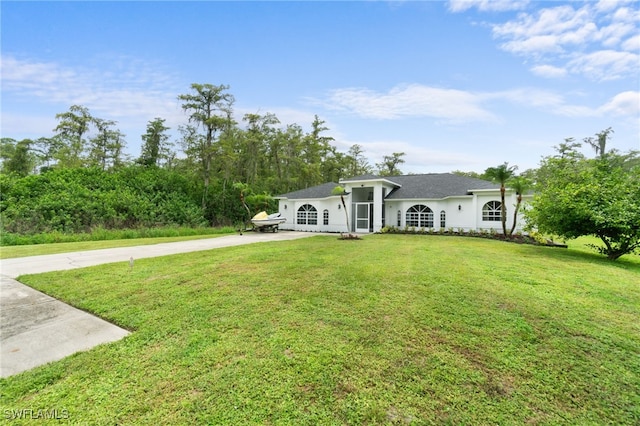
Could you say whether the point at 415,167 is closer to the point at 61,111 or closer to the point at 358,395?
the point at 61,111

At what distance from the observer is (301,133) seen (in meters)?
31.5

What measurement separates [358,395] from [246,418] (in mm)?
919

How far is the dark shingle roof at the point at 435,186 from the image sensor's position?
A: 17.2 metres

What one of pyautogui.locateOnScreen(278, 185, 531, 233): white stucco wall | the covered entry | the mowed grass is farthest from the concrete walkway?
the covered entry

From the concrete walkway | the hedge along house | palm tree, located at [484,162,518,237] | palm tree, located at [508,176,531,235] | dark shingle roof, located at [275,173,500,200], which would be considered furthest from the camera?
dark shingle roof, located at [275,173,500,200]

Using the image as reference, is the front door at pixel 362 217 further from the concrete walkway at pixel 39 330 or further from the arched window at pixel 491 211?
the concrete walkway at pixel 39 330

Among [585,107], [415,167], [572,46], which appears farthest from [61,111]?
[415,167]

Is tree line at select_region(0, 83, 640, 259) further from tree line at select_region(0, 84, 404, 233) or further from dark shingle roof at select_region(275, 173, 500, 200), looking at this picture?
dark shingle roof at select_region(275, 173, 500, 200)

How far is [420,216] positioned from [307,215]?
827cm

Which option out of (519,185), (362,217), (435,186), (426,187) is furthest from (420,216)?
(519,185)

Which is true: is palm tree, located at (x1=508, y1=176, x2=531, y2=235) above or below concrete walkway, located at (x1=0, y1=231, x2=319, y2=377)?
above

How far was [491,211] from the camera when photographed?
16.3 m

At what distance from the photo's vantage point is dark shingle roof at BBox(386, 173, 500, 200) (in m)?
Answer: 17.2

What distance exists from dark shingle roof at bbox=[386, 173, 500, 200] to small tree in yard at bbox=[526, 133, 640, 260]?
5656 mm
